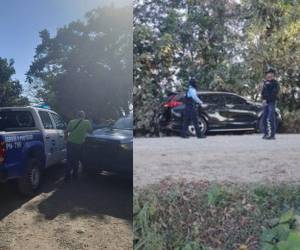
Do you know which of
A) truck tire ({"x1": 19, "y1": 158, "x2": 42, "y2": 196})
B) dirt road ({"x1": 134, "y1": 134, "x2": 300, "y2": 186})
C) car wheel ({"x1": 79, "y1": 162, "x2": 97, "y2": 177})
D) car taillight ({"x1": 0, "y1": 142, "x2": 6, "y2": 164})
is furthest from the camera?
dirt road ({"x1": 134, "y1": 134, "x2": 300, "y2": 186})

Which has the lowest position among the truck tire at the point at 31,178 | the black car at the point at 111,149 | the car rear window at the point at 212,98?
the truck tire at the point at 31,178

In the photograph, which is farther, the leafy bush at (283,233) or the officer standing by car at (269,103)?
the officer standing by car at (269,103)

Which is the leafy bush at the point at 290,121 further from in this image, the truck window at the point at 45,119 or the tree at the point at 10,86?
the tree at the point at 10,86

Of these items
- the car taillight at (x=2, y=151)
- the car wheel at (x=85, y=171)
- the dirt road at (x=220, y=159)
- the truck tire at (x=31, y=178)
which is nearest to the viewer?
the car taillight at (x=2, y=151)

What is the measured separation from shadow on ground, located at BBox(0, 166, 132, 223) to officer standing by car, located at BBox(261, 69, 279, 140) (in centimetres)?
93

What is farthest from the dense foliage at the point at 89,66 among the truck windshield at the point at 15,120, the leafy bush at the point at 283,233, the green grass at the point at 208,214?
the leafy bush at the point at 283,233

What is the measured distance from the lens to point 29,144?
81.7 inches

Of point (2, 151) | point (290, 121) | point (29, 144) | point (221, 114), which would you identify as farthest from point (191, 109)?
point (2, 151)

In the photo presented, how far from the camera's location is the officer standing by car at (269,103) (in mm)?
2396

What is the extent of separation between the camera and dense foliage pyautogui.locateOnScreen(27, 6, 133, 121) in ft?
6.91

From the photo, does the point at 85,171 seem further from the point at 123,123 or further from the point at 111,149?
the point at 123,123

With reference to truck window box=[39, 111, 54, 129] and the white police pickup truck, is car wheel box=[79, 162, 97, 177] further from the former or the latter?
truck window box=[39, 111, 54, 129]

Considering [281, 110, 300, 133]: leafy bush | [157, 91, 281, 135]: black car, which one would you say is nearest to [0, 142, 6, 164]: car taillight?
[157, 91, 281, 135]: black car

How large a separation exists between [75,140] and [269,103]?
122 cm
